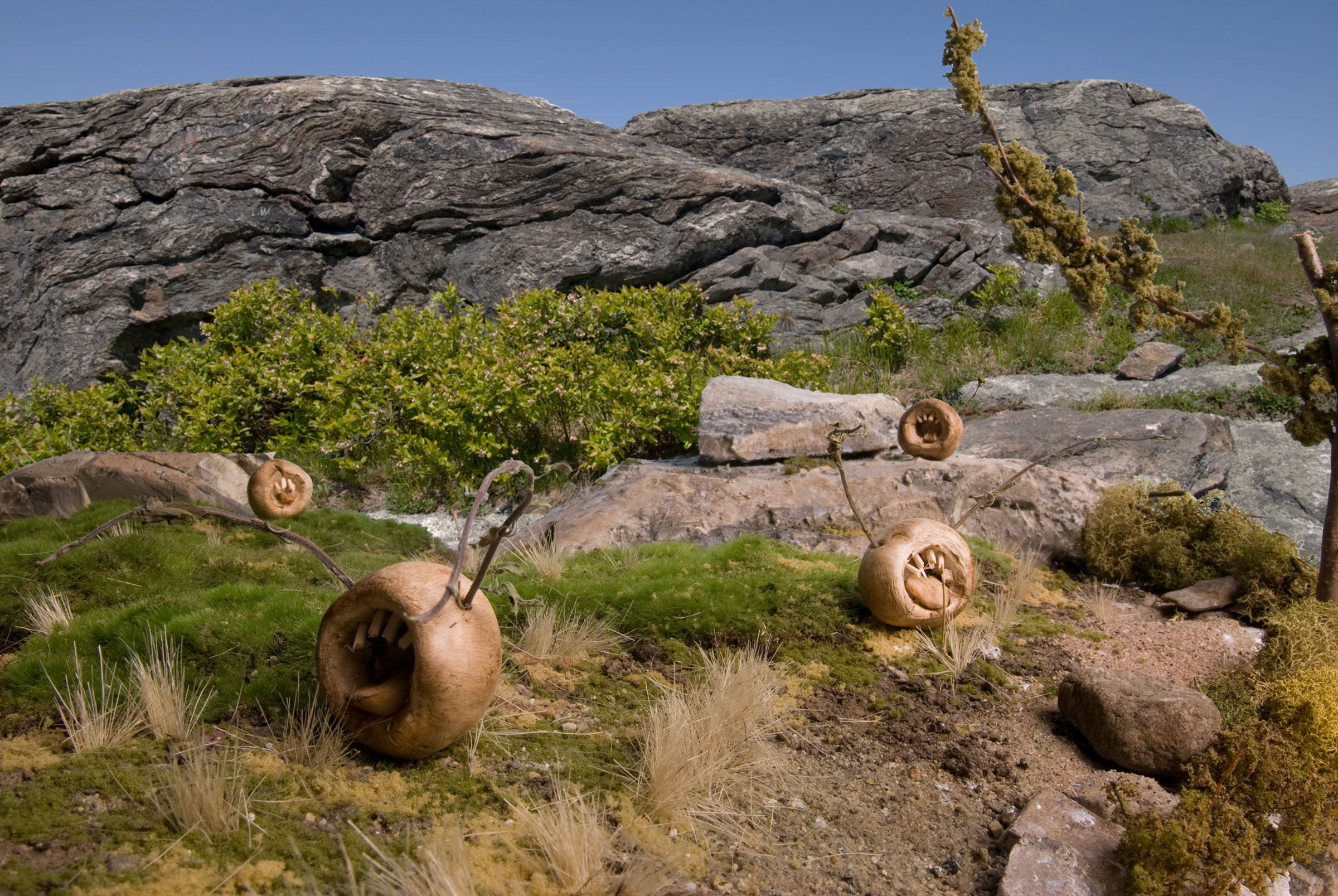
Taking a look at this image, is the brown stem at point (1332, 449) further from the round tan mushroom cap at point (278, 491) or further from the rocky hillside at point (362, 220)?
the rocky hillside at point (362, 220)

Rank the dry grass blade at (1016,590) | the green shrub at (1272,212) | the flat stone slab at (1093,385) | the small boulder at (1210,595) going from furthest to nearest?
the green shrub at (1272,212) < the flat stone slab at (1093,385) < the small boulder at (1210,595) < the dry grass blade at (1016,590)

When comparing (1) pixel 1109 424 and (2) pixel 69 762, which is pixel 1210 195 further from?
(2) pixel 69 762

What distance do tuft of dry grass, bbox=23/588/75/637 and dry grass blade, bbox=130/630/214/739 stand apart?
28.5 inches

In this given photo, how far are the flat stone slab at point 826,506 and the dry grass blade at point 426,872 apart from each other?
3753 millimetres

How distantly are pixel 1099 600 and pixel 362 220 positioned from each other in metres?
13.1

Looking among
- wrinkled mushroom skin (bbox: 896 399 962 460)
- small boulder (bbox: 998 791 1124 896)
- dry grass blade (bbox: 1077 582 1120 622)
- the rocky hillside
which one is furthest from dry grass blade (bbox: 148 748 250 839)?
the rocky hillside

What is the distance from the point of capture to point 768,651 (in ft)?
13.2

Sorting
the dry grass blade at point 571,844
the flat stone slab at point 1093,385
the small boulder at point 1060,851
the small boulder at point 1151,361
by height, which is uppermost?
the small boulder at point 1151,361

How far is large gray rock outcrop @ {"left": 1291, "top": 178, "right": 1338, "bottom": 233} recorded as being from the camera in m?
21.2

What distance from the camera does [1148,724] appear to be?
10.5 ft

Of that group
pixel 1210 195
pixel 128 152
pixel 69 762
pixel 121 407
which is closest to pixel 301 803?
pixel 69 762

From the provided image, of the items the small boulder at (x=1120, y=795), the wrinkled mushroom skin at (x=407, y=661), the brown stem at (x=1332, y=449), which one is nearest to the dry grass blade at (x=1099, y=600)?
the brown stem at (x=1332, y=449)

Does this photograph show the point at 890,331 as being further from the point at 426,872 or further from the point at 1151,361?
the point at 426,872

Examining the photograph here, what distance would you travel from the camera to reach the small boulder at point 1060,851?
2.48 metres
